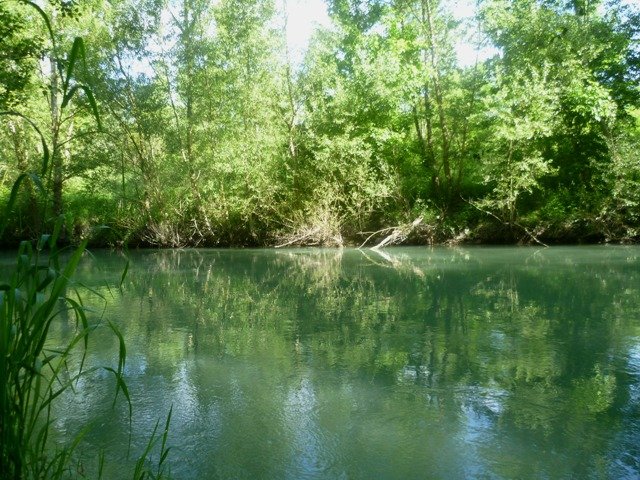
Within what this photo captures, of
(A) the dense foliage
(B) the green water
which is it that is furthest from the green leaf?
(A) the dense foliage

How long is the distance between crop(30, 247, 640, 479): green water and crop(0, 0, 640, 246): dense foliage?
8.84 meters

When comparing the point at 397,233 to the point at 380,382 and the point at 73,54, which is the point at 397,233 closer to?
the point at 380,382

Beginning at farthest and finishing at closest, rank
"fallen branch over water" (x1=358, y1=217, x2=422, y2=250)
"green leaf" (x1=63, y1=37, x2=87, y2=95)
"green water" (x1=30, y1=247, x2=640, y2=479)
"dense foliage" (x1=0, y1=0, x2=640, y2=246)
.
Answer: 1. "fallen branch over water" (x1=358, y1=217, x2=422, y2=250)
2. "dense foliage" (x1=0, y1=0, x2=640, y2=246)
3. "green water" (x1=30, y1=247, x2=640, y2=479)
4. "green leaf" (x1=63, y1=37, x2=87, y2=95)

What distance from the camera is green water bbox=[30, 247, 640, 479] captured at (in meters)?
2.76

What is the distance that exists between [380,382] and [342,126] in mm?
15162

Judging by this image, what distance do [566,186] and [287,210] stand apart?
927 centimetres

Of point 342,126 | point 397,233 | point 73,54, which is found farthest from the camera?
point 342,126

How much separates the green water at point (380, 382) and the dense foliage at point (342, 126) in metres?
8.84

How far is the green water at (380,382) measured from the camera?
2.76m

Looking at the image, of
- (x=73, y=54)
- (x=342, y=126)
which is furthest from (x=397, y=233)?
(x=73, y=54)

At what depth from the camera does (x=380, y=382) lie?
392cm

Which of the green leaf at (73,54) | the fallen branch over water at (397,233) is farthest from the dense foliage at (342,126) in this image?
the green leaf at (73,54)

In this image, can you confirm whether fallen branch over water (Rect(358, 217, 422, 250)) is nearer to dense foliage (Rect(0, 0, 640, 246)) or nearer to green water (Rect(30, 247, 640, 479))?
dense foliage (Rect(0, 0, 640, 246))

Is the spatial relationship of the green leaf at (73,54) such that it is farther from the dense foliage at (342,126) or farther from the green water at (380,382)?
the dense foliage at (342,126)
